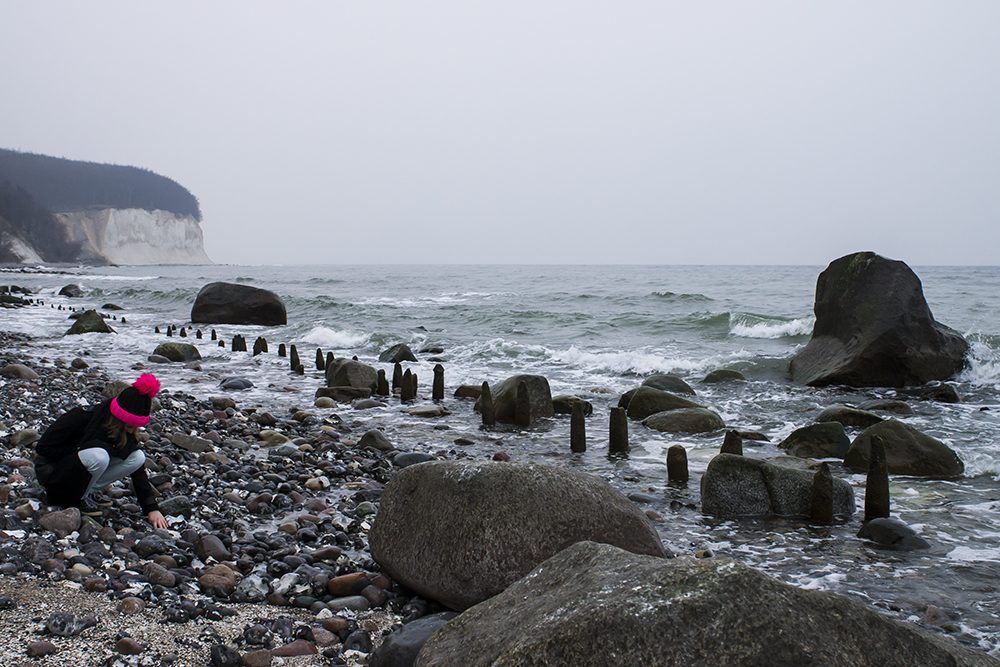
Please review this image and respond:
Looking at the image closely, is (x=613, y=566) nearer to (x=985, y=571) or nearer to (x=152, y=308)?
(x=985, y=571)

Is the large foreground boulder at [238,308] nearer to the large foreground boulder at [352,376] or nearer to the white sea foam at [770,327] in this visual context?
the large foreground boulder at [352,376]

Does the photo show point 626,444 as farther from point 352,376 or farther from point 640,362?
point 640,362

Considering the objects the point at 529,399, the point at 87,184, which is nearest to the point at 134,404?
the point at 529,399

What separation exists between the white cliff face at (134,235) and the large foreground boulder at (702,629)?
468ft

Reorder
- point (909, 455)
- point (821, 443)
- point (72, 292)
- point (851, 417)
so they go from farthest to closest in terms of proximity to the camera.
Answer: point (72, 292) → point (851, 417) → point (821, 443) → point (909, 455)

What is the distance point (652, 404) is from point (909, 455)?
4328 millimetres

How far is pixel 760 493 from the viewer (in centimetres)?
693

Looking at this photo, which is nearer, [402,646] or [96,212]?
[402,646]

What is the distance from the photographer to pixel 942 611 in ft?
15.8

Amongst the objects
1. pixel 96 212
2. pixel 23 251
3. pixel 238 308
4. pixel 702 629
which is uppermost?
pixel 96 212

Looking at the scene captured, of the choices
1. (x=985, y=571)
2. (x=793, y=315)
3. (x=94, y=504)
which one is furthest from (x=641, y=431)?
(x=793, y=315)

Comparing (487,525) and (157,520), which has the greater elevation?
(487,525)

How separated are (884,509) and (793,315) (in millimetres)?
24991

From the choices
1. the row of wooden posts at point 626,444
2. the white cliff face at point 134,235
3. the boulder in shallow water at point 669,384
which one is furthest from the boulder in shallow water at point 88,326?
the white cliff face at point 134,235
